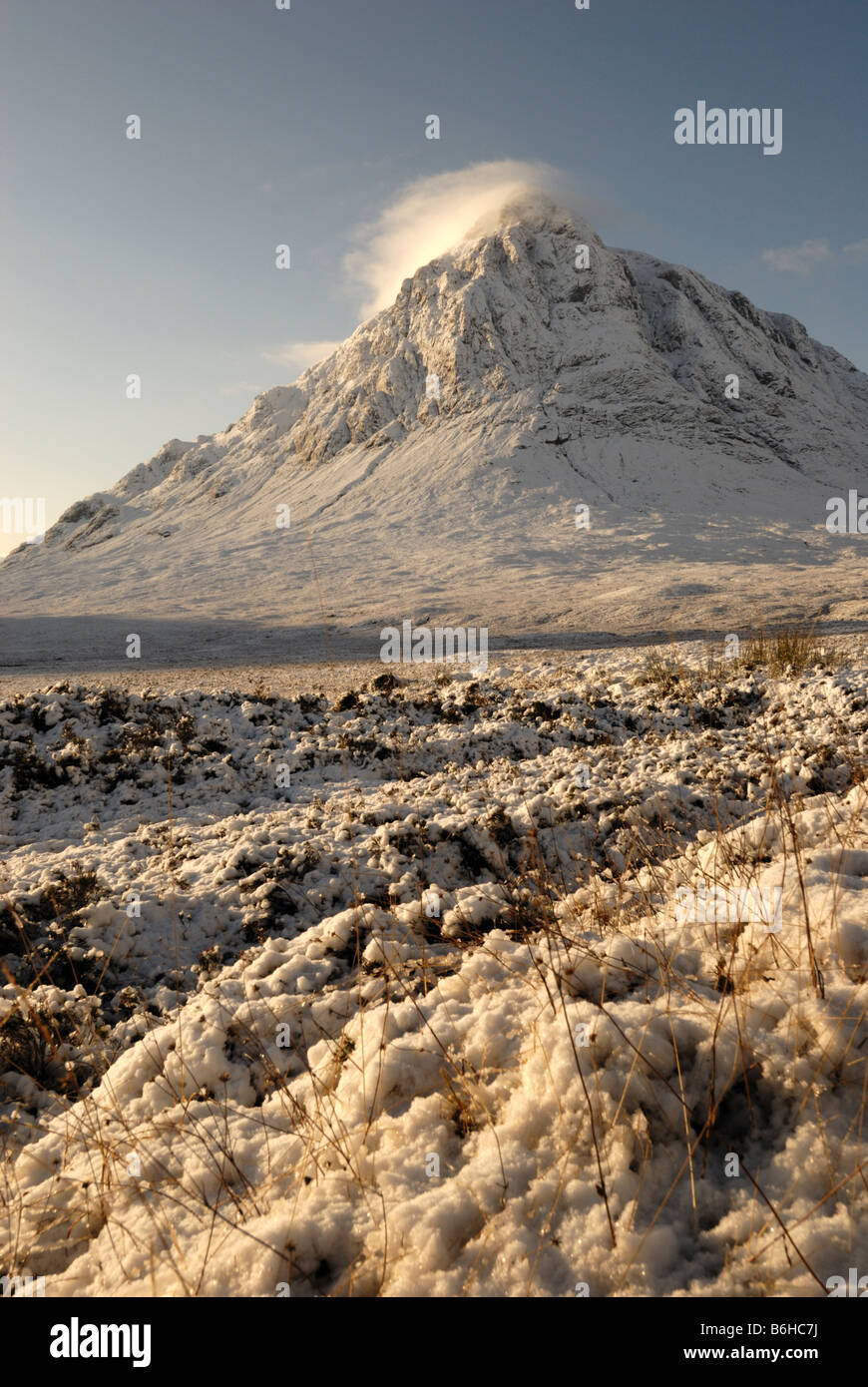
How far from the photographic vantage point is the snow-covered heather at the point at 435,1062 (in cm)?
179

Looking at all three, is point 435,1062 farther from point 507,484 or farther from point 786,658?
point 507,484

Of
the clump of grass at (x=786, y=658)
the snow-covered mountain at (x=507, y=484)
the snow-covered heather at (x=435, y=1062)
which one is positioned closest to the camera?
the snow-covered heather at (x=435, y=1062)

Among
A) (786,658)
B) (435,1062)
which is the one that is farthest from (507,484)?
(435,1062)

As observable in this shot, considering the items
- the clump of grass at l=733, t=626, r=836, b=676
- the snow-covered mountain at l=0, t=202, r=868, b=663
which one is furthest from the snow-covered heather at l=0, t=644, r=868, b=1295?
the snow-covered mountain at l=0, t=202, r=868, b=663

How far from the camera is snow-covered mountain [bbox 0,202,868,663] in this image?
3241 cm

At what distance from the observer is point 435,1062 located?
2.50 m

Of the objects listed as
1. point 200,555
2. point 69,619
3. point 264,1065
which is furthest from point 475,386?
point 264,1065

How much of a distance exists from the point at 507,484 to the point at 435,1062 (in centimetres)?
6776

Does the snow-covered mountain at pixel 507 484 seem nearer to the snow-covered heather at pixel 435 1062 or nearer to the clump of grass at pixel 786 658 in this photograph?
the clump of grass at pixel 786 658

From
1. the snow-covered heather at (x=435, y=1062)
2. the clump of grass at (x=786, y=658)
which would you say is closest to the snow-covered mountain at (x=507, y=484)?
the clump of grass at (x=786, y=658)

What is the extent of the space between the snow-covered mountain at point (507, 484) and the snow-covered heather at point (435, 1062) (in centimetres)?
1851
